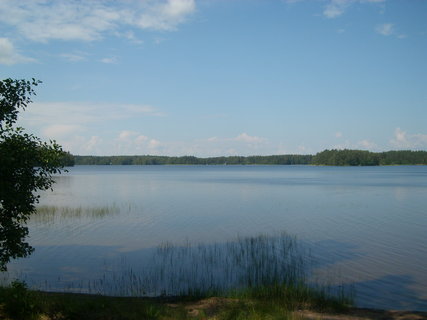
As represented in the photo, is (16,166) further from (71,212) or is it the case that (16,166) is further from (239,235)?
(71,212)

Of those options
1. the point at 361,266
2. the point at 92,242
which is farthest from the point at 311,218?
the point at 92,242

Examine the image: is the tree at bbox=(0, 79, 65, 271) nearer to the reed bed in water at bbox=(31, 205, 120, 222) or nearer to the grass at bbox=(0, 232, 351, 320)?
the grass at bbox=(0, 232, 351, 320)

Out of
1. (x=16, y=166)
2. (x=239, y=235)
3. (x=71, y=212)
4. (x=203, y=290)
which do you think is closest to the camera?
(x=16, y=166)

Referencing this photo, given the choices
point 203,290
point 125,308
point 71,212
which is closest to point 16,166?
point 125,308

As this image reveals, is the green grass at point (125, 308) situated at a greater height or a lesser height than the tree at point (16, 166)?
lesser

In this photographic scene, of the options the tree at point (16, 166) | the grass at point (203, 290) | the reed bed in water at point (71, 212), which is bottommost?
the reed bed in water at point (71, 212)

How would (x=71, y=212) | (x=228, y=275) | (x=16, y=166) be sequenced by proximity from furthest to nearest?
(x=71, y=212) → (x=228, y=275) → (x=16, y=166)

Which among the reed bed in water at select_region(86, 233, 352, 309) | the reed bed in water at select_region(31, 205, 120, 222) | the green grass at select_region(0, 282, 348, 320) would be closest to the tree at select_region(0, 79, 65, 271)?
the green grass at select_region(0, 282, 348, 320)

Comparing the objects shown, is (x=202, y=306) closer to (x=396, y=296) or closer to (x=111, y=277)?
(x=111, y=277)

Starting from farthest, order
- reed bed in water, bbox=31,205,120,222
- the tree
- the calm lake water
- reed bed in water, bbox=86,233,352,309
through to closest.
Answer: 1. reed bed in water, bbox=31,205,120,222
2. the calm lake water
3. reed bed in water, bbox=86,233,352,309
4. the tree

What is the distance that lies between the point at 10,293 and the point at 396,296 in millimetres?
11464

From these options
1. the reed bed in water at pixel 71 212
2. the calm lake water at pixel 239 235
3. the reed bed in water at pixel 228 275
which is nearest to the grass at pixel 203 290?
the reed bed in water at pixel 228 275

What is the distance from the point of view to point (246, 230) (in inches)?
947

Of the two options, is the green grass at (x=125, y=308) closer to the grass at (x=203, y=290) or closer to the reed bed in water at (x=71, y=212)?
the grass at (x=203, y=290)
